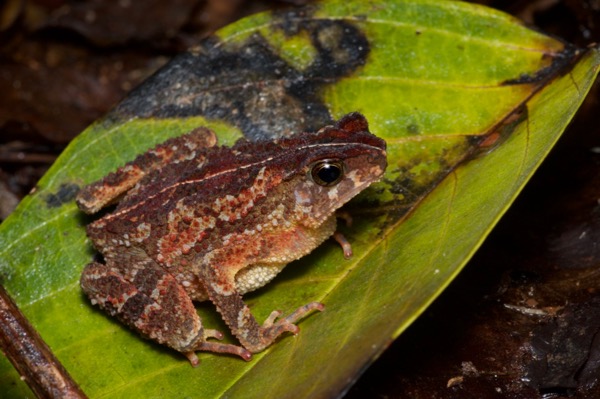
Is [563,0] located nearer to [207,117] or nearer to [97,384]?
[207,117]

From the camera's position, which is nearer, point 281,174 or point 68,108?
point 281,174

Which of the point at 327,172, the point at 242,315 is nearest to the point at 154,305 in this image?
the point at 242,315

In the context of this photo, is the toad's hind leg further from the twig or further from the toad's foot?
the twig

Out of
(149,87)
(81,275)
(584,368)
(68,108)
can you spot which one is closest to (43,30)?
(68,108)

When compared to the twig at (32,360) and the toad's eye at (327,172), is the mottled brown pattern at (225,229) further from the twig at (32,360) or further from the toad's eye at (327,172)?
the twig at (32,360)

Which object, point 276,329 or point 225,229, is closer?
point 276,329

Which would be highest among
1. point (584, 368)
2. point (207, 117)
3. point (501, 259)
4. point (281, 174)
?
point (207, 117)

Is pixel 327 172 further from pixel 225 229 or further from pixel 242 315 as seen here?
pixel 242 315
